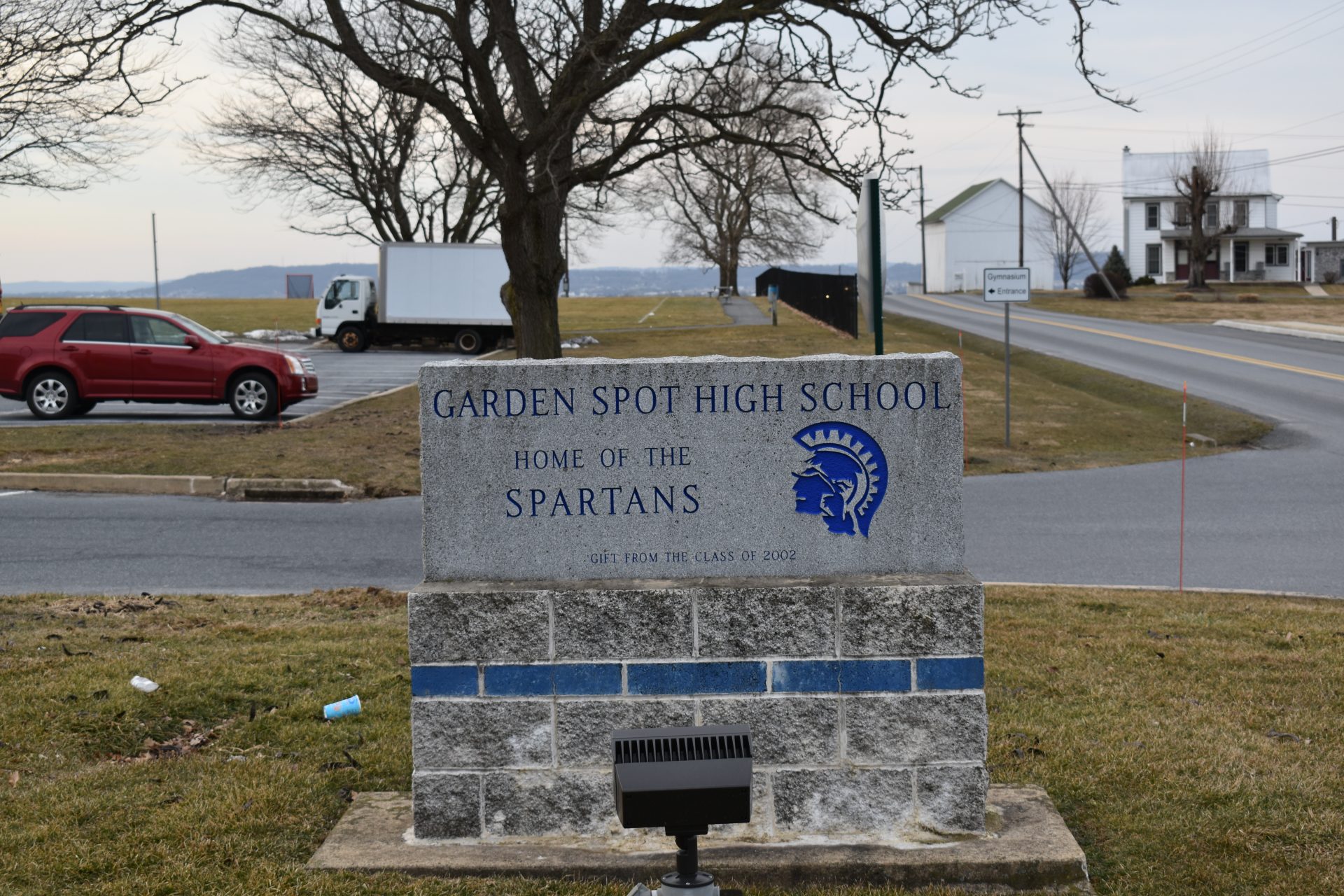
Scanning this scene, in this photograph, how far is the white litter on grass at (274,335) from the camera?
42.0 metres

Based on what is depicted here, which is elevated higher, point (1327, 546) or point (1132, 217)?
point (1132, 217)

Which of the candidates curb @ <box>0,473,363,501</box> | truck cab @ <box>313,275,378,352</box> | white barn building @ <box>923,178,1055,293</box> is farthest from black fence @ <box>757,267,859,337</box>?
white barn building @ <box>923,178,1055,293</box>

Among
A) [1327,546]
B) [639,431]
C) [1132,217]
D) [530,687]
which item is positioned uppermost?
[1132,217]

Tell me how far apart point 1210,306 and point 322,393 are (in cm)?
3921

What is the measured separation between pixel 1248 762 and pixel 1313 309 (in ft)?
162

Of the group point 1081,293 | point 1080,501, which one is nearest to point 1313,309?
point 1081,293

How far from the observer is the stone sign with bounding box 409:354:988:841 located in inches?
190

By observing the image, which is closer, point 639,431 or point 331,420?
point 639,431

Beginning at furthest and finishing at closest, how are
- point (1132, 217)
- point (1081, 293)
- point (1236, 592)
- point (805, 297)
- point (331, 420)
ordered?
point (1132, 217)
point (1081, 293)
point (805, 297)
point (331, 420)
point (1236, 592)

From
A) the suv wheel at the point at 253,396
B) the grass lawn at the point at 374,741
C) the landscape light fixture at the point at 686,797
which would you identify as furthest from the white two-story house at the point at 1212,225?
the landscape light fixture at the point at 686,797

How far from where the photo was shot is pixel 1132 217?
7825cm

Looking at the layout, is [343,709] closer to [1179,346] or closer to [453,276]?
[453,276]

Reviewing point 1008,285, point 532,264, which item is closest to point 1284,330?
point 1008,285

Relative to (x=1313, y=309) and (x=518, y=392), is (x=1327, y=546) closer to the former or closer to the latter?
(x=518, y=392)
